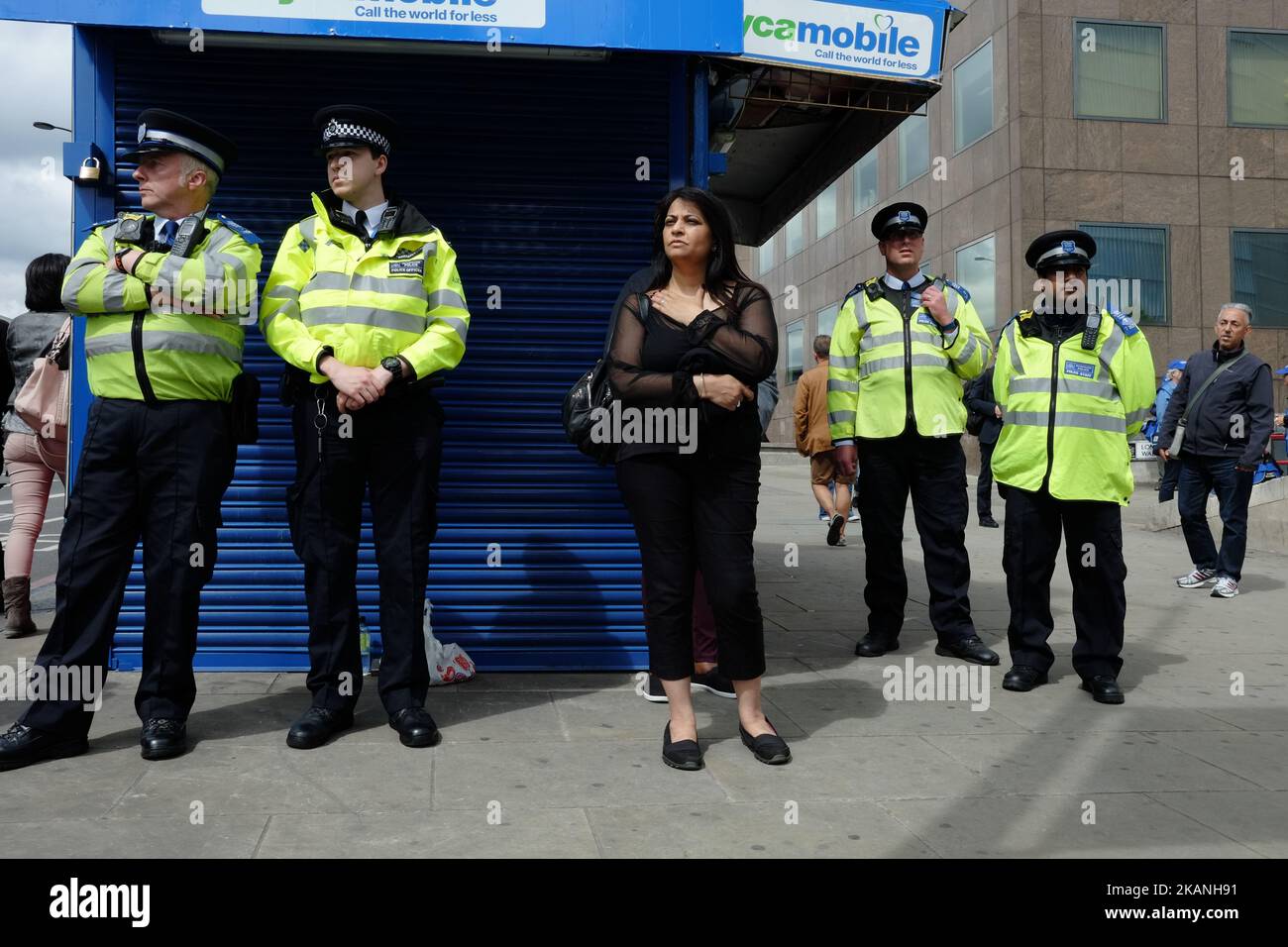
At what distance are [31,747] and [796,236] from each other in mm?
31515

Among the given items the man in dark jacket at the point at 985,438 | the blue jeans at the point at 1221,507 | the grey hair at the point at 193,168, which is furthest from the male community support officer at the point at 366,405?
the man in dark jacket at the point at 985,438

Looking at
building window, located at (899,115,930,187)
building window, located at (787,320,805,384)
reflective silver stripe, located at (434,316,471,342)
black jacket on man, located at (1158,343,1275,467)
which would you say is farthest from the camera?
building window, located at (787,320,805,384)

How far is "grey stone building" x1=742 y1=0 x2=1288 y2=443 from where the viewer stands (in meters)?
20.8

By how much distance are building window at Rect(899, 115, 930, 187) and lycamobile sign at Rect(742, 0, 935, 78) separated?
20.0 m

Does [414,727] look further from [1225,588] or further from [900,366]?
[1225,588]

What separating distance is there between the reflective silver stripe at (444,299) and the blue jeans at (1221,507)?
20.2 ft

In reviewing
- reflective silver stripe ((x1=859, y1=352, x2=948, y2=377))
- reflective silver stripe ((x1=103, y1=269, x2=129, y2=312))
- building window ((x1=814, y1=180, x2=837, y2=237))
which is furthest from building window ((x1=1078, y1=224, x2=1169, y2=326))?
reflective silver stripe ((x1=103, y1=269, x2=129, y2=312))

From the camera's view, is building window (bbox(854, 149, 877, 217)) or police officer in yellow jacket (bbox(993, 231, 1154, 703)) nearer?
police officer in yellow jacket (bbox(993, 231, 1154, 703))

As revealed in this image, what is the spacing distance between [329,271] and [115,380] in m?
0.82

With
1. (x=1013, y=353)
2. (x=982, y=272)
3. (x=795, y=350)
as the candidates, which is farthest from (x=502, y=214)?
(x=795, y=350)

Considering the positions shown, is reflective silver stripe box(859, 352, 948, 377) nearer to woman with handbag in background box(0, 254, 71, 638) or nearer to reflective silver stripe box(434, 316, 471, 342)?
reflective silver stripe box(434, 316, 471, 342)

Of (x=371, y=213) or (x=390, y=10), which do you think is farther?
(x=390, y=10)

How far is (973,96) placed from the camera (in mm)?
22625

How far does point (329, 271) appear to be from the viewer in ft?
13.9
